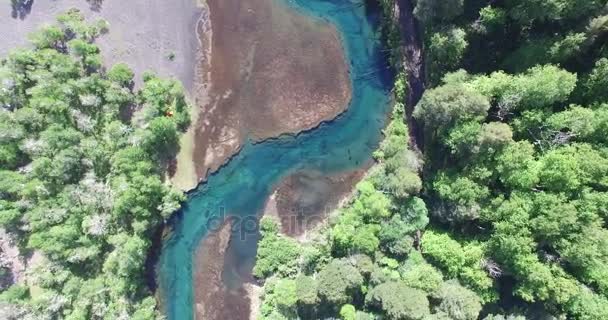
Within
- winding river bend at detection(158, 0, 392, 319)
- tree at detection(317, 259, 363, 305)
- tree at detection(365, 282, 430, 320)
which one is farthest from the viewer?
winding river bend at detection(158, 0, 392, 319)

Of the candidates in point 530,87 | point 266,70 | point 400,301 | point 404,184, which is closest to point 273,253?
point 400,301

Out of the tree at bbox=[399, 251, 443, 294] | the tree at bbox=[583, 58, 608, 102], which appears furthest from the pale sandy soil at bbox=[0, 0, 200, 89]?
the tree at bbox=[583, 58, 608, 102]

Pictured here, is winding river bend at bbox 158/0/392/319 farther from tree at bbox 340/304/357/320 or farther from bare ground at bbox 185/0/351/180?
tree at bbox 340/304/357/320

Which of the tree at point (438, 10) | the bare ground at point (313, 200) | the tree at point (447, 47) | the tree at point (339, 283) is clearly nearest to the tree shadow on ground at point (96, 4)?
the bare ground at point (313, 200)

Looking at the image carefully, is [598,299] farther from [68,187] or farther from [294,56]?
[68,187]

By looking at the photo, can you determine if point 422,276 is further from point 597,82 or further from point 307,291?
point 597,82

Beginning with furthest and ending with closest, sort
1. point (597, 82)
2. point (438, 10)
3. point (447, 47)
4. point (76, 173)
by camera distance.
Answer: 1. point (76, 173)
2. point (447, 47)
3. point (438, 10)
4. point (597, 82)

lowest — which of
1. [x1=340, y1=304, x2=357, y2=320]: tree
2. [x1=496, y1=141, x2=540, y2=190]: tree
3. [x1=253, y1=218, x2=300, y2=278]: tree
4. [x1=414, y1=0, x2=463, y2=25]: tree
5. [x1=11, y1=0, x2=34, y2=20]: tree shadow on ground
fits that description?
[x1=340, y1=304, x2=357, y2=320]: tree
